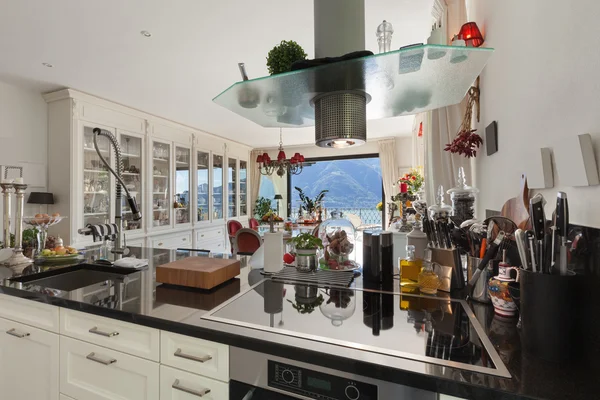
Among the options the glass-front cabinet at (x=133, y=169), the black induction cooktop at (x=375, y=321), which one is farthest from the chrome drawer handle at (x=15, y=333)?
the glass-front cabinet at (x=133, y=169)

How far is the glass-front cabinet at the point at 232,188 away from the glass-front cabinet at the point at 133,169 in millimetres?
2020

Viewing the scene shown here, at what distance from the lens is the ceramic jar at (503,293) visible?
830 mm

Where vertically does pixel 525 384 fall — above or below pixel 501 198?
below

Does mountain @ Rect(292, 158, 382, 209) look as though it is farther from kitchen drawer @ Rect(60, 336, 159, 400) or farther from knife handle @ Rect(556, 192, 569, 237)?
knife handle @ Rect(556, 192, 569, 237)

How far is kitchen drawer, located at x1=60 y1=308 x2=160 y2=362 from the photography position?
36.9 inches

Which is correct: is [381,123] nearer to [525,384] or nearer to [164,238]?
[164,238]

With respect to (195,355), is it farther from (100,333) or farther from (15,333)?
(15,333)

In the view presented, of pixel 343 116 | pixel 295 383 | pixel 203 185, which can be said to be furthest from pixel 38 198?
pixel 295 383

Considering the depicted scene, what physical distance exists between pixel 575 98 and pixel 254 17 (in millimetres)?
1923

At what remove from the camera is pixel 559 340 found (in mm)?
616

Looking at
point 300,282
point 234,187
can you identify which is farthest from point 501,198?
point 234,187

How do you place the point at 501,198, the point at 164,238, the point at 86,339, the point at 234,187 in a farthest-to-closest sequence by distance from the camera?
1. the point at 234,187
2. the point at 164,238
3. the point at 501,198
4. the point at 86,339

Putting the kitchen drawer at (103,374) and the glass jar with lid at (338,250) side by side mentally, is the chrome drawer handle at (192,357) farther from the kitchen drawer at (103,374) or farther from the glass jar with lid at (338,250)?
the glass jar with lid at (338,250)

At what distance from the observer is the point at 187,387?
0.87 metres
